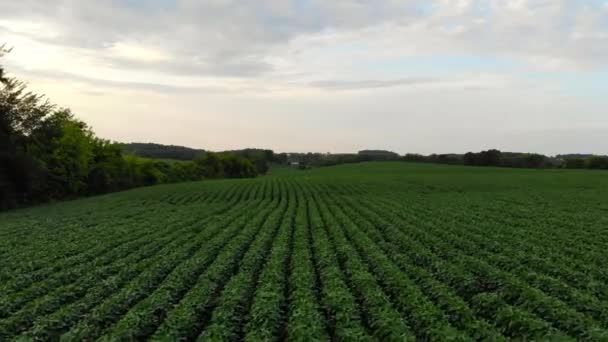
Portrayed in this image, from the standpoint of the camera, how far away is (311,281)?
10.7 meters

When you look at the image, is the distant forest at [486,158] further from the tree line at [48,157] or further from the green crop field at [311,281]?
the green crop field at [311,281]

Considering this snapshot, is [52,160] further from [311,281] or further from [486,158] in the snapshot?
[486,158]

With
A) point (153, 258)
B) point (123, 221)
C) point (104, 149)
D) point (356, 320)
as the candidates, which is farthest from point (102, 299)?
point (104, 149)

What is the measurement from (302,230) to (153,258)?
23.5ft

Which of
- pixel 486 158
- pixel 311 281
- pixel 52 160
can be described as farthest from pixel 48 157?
pixel 486 158

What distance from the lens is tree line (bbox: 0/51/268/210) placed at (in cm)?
3656

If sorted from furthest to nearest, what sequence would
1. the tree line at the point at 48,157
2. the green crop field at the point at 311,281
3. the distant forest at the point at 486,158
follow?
the distant forest at the point at 486,158 → the tree line at the point at 48,157 → the green crop field at the point at 311,281

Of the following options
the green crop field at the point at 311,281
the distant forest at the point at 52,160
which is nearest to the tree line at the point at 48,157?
the distant forest at the point at 52,160

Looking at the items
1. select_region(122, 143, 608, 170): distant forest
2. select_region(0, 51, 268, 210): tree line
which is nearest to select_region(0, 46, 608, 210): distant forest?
select_region(0, 51, 268, 210): tree line

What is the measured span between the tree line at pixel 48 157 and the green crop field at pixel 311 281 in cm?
1986

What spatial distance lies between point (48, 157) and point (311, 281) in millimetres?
43620

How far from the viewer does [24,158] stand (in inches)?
1443

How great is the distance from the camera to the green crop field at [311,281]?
7727 mm

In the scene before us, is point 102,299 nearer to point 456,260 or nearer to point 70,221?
point 456,260
